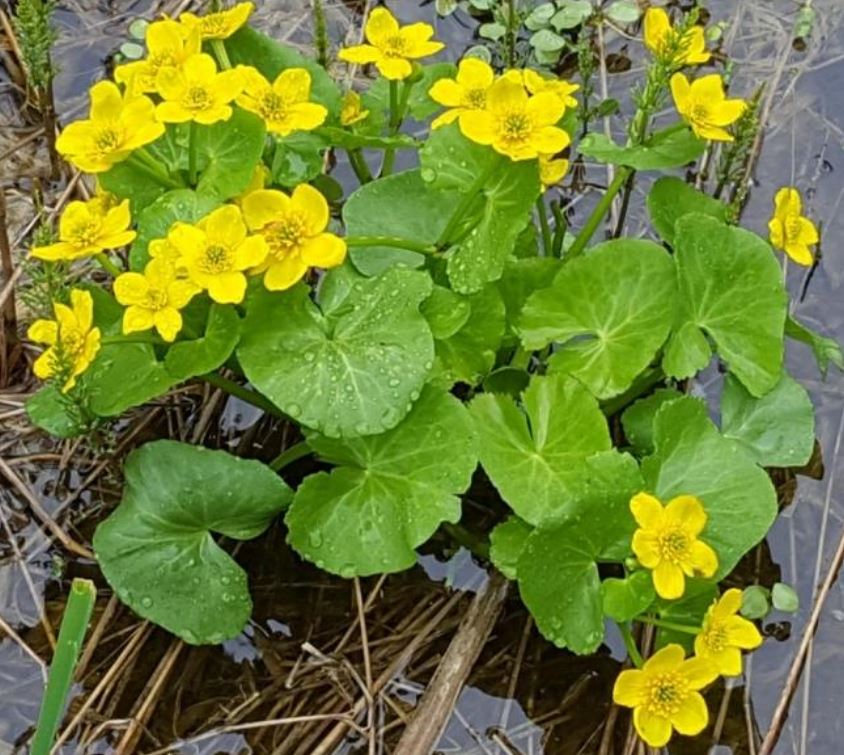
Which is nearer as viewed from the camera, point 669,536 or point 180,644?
point 669,536

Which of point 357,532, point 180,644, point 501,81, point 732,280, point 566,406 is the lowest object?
point 180,644

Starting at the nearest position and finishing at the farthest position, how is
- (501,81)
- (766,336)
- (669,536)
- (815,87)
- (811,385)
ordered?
1. (669,536)
2. (501,81)
3. (766,336)
4. (811,385)
5. (815,87)

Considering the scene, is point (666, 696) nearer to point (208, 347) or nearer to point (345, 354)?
point (345, 354)

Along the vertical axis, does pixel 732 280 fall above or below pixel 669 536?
above

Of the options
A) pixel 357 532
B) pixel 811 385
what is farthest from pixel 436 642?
pixel 811 385

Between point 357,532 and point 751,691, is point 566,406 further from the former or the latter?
point 751,691

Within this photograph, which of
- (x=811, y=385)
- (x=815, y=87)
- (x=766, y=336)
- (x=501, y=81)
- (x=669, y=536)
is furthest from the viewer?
(x=815, y=87)

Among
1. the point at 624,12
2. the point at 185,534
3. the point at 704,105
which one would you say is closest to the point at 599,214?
the point at 704,105
